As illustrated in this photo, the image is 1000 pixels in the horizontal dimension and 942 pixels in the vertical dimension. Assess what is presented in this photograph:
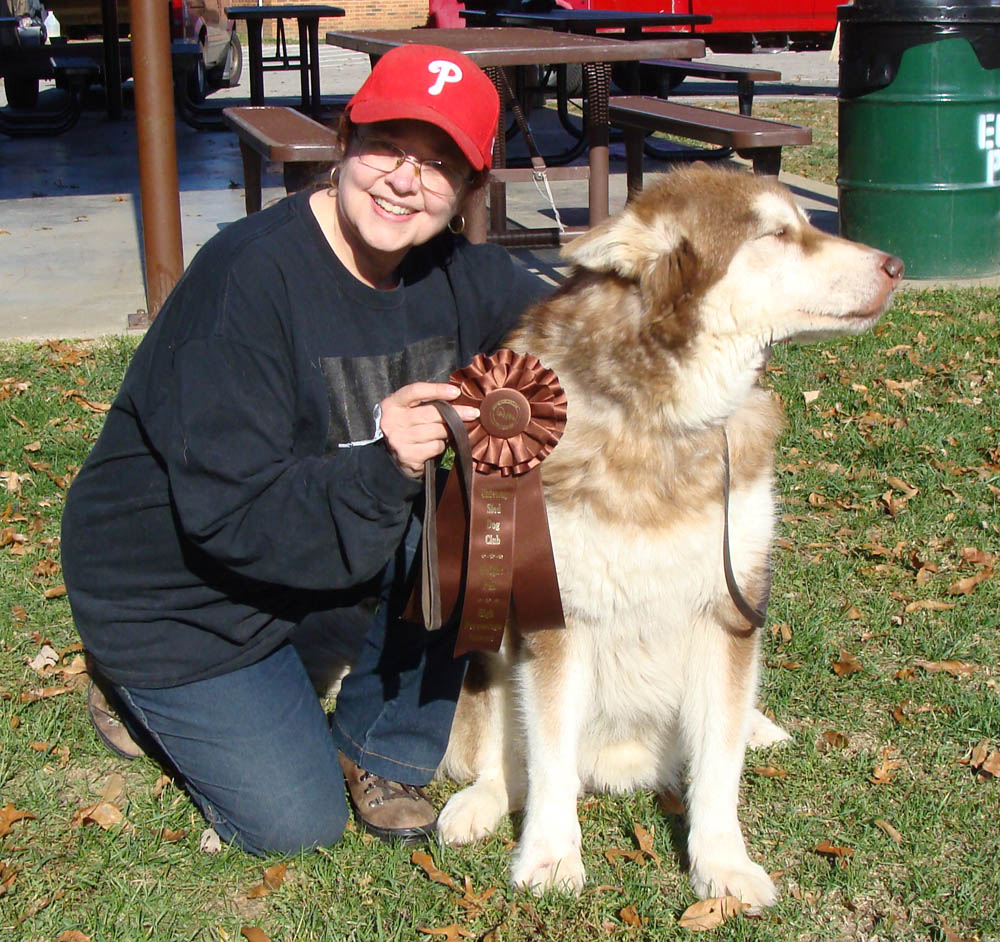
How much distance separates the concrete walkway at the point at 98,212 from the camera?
6.46 meters

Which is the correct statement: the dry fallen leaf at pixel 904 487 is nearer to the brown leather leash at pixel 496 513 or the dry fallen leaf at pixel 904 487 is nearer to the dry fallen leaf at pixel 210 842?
the brown leather leash at pixel 496 513

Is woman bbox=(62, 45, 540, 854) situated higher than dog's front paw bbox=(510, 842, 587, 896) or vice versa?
woman bbox=(62, 45, 540, 854)

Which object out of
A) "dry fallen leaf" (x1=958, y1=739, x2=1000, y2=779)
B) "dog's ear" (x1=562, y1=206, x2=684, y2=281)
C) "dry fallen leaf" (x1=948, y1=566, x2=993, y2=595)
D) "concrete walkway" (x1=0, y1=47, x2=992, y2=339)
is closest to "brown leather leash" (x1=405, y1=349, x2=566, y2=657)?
"dog's ear" (x1=562, y1=206, x2=684, y2=281)

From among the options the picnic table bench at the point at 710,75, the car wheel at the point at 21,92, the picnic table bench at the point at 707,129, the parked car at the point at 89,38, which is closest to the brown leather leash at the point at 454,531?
the picnic table bench at the point at 707,129

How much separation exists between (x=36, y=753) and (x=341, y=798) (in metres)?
0.90

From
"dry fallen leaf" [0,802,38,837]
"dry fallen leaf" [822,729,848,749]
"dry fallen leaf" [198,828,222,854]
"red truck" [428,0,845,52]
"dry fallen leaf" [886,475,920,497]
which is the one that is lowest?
"dry fallen leaf" [198,828,222,854]

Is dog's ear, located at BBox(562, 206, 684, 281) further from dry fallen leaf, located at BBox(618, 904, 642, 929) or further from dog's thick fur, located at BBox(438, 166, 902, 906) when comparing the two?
dry fallen leaf, located at BBox(618, 904, 642, 929)

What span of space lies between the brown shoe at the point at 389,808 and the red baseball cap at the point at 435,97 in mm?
1496

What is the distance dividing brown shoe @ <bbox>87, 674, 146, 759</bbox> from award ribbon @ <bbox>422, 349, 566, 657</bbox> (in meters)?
1.13

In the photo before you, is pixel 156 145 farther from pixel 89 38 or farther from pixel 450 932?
pixel 89 38

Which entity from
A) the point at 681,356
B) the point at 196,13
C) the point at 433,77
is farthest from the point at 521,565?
the point at 196,13

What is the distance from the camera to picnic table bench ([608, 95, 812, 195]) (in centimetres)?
508

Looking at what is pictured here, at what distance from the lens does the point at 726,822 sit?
2.59 metres

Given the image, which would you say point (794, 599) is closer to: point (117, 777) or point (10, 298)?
point (117, 777)
